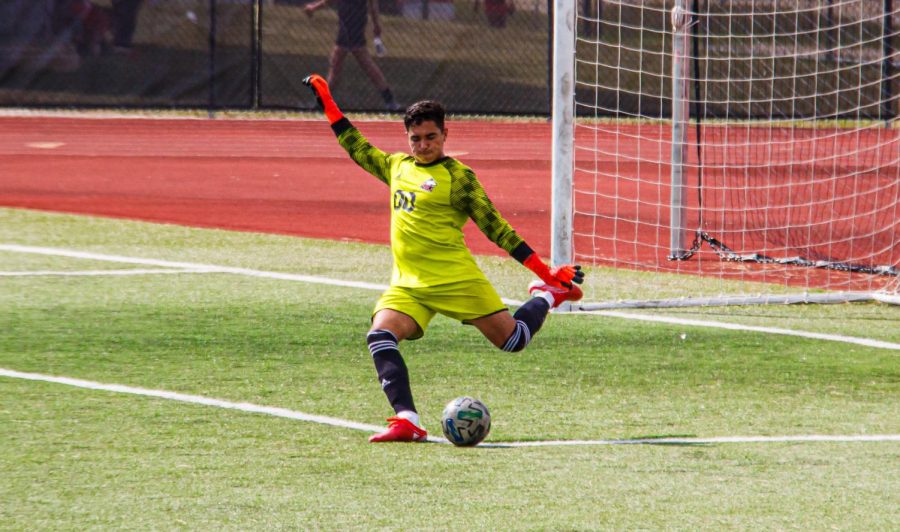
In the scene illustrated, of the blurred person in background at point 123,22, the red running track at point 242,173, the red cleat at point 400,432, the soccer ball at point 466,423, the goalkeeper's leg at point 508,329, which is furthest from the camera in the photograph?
the blurred person in background at point 123,22

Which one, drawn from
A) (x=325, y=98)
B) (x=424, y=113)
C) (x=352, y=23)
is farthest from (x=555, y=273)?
(x=352, y=23)

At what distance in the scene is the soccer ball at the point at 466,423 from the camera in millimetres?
6301

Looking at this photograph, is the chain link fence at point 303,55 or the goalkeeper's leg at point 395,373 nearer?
the goalkeeper's leg at point 395,373

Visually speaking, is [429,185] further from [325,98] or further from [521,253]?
[325,98]

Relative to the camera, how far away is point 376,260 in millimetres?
12617

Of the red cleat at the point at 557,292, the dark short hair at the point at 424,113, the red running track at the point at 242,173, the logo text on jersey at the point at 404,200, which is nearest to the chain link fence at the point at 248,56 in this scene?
the red running track at the point at 242,173

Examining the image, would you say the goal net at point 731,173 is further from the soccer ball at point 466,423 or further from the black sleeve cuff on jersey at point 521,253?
the soccer ball at point 466,423

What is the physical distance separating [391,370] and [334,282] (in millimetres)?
4696

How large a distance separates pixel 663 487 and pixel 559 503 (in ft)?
1.67

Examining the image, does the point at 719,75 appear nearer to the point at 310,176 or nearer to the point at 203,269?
the point at 310,176

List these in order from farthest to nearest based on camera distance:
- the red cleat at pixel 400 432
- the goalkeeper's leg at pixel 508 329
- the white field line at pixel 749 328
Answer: the white field line at pixel 749 328 < the goalkeeper's leg at pixel 508 329 < the red cleat at pixel 400 432

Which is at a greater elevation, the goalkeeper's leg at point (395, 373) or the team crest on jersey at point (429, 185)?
the team crest on jersey at point (429, 185)

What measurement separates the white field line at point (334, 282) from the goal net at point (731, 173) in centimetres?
52

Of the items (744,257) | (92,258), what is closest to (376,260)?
(92,258)
